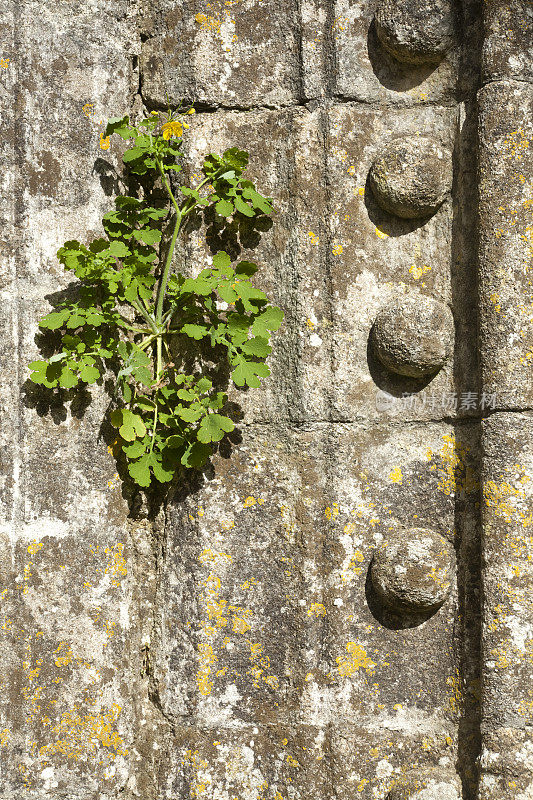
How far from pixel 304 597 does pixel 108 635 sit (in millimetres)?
477

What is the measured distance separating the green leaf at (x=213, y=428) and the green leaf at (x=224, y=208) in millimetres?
490

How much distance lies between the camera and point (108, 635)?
174 centimetres

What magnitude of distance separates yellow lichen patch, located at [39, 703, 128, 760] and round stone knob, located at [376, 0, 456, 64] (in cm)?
177

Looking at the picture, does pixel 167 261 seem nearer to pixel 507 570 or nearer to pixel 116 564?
pixel 116 564

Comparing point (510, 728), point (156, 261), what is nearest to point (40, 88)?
point (156, 261)

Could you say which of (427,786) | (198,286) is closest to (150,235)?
(198,286)

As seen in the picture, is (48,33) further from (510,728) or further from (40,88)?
(510,728)

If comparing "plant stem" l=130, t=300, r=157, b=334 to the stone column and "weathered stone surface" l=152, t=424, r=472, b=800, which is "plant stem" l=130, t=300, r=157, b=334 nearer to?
"weathered stone surface" l=152, t=424, r=472, b=800

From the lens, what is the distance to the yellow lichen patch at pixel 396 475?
1800 millimetres

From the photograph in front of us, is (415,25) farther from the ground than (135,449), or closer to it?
farther from the ground

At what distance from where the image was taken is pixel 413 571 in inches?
67.2

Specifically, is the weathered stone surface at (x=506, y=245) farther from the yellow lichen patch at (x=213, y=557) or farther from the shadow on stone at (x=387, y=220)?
the yellow lichen patch at (x=213, y=557)

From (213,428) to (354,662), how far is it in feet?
2.17

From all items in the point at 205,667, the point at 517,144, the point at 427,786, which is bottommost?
the point at 427,786
